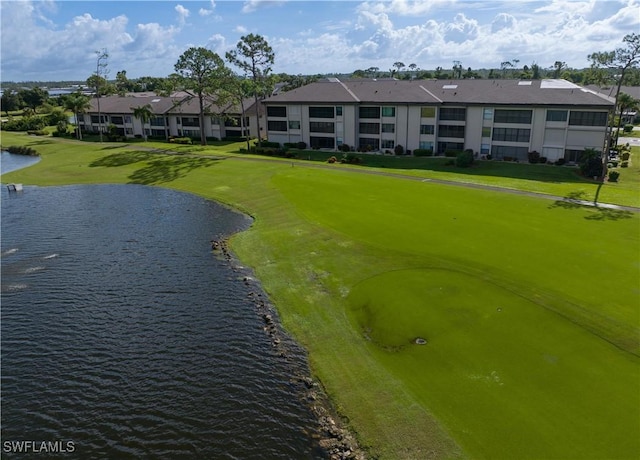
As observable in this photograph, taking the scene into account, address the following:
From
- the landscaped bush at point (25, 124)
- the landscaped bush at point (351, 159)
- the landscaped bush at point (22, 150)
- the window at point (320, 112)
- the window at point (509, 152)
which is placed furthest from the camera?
the landscaped bush at point (25, 124)

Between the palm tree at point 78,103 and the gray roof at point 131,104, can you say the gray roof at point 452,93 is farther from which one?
the palm tree at point 78,103

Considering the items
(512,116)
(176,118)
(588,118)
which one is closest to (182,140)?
(176,118)

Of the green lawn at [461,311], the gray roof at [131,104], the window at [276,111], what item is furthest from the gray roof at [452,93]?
the gray roof at [131,104]

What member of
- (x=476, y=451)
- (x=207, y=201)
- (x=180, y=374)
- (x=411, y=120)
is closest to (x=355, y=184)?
(x=207, y=201)

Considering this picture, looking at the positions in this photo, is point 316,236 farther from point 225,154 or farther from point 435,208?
point 225,154

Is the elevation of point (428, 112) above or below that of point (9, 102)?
below

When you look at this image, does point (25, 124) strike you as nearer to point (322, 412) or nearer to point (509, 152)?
point (509, 152)
